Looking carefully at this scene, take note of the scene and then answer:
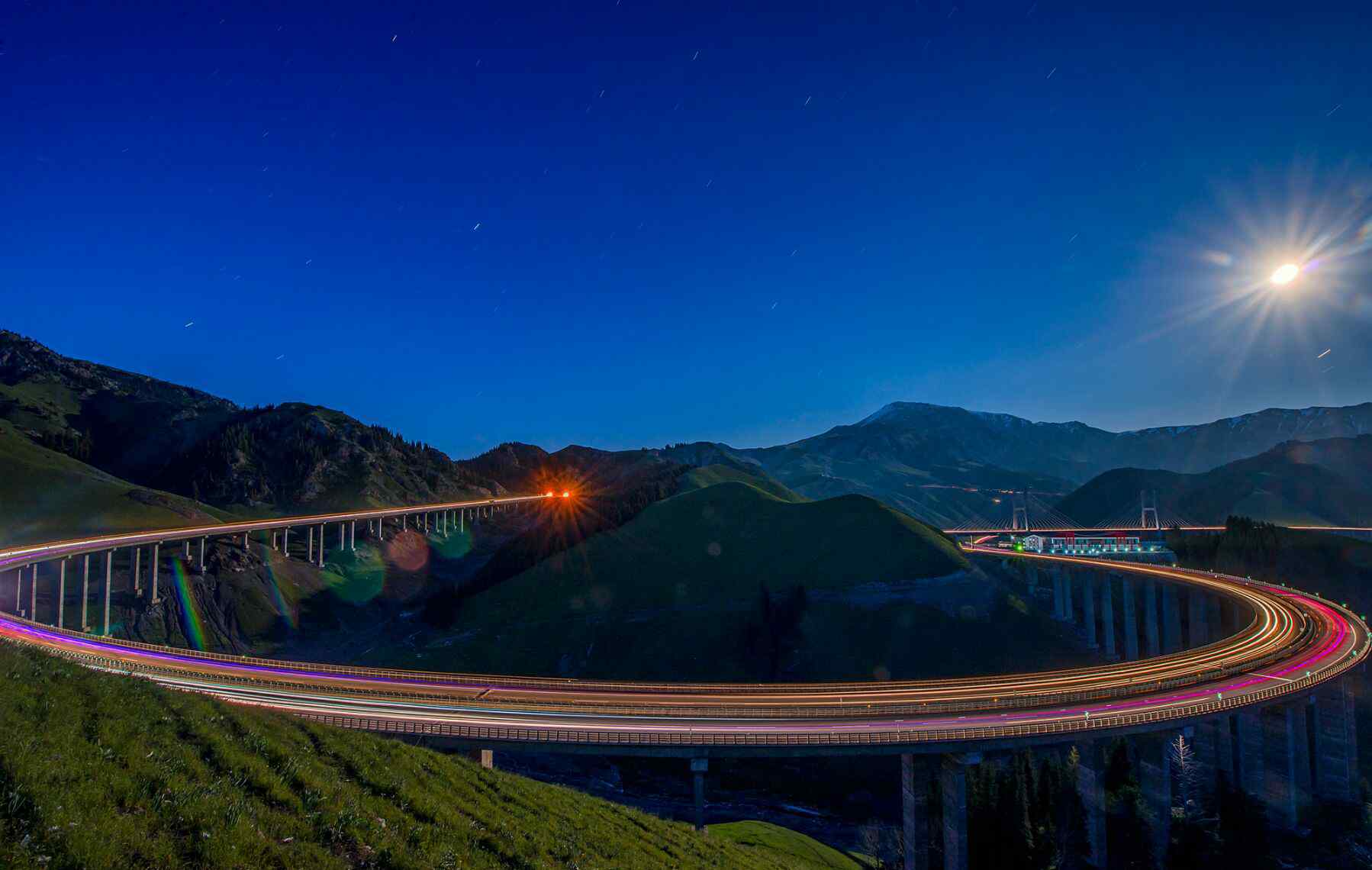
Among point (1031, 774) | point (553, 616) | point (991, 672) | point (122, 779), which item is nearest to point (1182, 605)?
point (991, 672)

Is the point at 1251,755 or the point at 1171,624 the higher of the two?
the point at 1171,624

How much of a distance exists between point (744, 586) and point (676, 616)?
1451cm

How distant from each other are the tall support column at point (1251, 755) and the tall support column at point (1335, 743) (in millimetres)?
6849

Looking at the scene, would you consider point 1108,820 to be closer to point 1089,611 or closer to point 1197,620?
point 1197,620

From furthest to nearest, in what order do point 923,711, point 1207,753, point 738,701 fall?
point 1207,753, point 738,701, point 923,711

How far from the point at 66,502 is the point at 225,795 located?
177744 mm

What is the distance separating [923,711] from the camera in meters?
49.7

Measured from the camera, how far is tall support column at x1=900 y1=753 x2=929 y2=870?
46.6 metres

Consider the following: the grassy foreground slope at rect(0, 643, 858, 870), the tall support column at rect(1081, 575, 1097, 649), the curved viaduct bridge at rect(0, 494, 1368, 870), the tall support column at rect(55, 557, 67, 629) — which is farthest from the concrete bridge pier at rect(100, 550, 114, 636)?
the tall support column at rect(1081, 575, 1097, 649)

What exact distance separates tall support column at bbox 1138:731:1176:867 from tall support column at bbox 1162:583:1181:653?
60209 millimetres

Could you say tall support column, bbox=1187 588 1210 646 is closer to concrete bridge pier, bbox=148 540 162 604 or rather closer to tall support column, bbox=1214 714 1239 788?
tall support column, bbox=1214 714 1239 788

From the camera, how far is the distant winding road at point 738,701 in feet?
142

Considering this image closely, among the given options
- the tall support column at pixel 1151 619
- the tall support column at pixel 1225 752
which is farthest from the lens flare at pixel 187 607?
the tall support column at pixel 1151 619

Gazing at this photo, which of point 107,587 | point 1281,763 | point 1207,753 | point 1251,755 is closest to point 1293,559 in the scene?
point 1207,753
